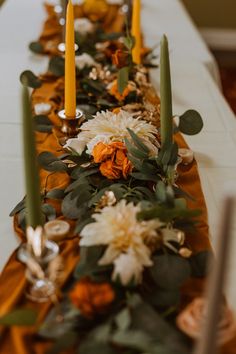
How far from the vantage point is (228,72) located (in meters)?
3.67

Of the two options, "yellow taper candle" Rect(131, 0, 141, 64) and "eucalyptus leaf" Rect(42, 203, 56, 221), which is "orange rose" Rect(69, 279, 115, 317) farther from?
"yellow taper candle" Rect(131, 0, 141, 64)

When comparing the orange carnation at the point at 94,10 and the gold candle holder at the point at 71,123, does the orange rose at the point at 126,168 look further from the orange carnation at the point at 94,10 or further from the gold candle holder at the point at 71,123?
the orange carnation at the point at 94,10

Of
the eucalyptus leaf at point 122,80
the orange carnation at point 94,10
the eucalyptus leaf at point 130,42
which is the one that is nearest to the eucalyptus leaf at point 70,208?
the eucalyptus leaf at point 122,80

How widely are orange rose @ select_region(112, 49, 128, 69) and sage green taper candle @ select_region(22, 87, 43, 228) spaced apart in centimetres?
81

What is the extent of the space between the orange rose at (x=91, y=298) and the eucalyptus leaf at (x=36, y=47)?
1.34m

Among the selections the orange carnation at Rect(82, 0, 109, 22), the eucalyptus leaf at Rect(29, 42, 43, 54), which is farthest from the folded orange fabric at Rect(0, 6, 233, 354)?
the orange carnation at Rect(82, 0, 109, 22)

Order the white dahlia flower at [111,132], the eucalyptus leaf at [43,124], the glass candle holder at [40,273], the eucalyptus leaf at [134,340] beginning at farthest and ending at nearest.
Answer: the eucalyptus leaf at [43,124]
the white dahlia flower at [111,132]
the glass candle holder at [40,273]
the eucalyptus leaf at [134,340]

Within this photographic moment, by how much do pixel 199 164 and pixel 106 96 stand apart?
33 centimetres

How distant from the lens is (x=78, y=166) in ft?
3.89

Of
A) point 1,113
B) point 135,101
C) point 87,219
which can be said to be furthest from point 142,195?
point 1,113

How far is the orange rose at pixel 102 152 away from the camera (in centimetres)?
112

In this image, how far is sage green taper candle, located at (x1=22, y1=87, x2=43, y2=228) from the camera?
31.2 inches

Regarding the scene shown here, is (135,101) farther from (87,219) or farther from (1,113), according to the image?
(87,219)

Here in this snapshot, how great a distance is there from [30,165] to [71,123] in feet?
1.68
